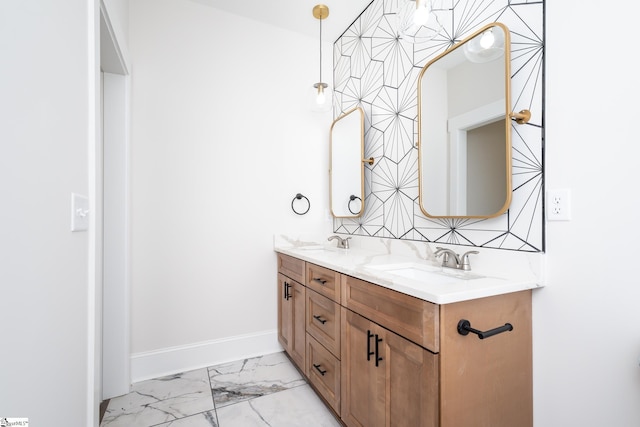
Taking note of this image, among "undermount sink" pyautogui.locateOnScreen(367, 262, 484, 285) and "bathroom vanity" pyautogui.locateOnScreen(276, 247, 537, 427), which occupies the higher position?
"undermount sink" pyautogui.locateOnScreen(367, 262, 484, 285)

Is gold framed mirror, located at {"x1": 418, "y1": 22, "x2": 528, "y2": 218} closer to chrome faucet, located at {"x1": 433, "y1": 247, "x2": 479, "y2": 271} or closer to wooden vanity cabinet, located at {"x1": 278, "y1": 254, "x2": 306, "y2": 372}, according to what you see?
chrome faucet, located at {"x1": 433, "y1": 247, "x2": 479, "y2": 271}

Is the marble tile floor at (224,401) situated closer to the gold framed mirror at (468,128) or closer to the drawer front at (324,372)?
the drawer front at (324,372)

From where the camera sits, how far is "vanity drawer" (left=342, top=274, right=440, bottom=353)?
0.96 metres

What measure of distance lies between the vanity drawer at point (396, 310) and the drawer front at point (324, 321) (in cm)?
15

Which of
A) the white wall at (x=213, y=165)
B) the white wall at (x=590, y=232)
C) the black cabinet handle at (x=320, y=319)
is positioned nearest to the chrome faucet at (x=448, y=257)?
the white wall at (x=590, y=232)

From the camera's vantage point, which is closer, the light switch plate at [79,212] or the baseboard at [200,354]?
the light switch plate at [79,212]

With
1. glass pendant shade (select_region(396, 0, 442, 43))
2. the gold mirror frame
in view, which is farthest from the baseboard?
glass pendant shade (select_region(396, 0, 442, 43))

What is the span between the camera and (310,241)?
2502mm

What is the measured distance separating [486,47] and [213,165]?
1.83 m

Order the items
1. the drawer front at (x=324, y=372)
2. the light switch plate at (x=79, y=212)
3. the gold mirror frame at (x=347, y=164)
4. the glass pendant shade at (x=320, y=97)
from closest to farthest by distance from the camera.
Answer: the light switch plate at (x=79, y=212) → the drawer front at (x=324, y=372) → the glass pendant shade at (x=320, y=97) → the gold mirror frame at (x=347, y=164)

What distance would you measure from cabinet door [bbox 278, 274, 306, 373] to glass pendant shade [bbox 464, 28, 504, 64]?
1562 millimetres

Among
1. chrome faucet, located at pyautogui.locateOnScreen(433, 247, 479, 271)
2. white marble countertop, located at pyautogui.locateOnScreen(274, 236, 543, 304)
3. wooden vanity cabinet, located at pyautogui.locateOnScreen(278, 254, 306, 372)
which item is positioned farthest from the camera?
wooden vanity cabinet, located at pyautogui.locateOnScreen(278, 254, 306, 372)

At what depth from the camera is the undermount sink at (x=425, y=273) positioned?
4.17ft

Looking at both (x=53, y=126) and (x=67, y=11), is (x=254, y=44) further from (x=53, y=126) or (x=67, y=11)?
(x=53, y=126)
